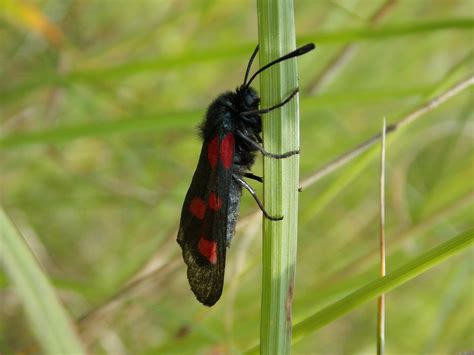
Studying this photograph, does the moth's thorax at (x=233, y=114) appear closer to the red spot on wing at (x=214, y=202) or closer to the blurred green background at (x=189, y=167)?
the red spot on wing at (x=214, y=202)

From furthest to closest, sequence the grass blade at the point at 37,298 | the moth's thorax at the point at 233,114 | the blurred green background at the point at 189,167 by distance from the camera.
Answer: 1. the blurred green background at the point at 189,167
2. the moth's thorax at the point at 233,114
3. the grass blade at the point at 37,298

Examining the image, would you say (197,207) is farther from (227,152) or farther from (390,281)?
(390,281)

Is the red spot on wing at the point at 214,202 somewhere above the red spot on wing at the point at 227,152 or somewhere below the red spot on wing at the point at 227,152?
below

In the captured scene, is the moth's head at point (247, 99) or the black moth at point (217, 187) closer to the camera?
the black moth at point (217, 187)

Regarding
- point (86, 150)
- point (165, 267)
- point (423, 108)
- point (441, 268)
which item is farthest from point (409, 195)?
point (86, 150)

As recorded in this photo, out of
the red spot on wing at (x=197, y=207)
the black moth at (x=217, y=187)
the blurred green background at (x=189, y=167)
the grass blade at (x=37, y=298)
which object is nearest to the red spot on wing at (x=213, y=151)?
the black moth at (x=217, y=187)

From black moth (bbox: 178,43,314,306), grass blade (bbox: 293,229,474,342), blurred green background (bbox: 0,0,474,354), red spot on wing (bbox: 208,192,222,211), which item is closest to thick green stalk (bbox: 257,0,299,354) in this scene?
grass blade (bbox: 293,229,474,342)

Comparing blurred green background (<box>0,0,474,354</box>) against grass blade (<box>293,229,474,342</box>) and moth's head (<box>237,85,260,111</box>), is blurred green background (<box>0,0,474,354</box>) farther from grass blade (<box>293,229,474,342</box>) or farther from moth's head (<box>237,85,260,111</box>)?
grass blade (<box>293,229,474,342</box>)
